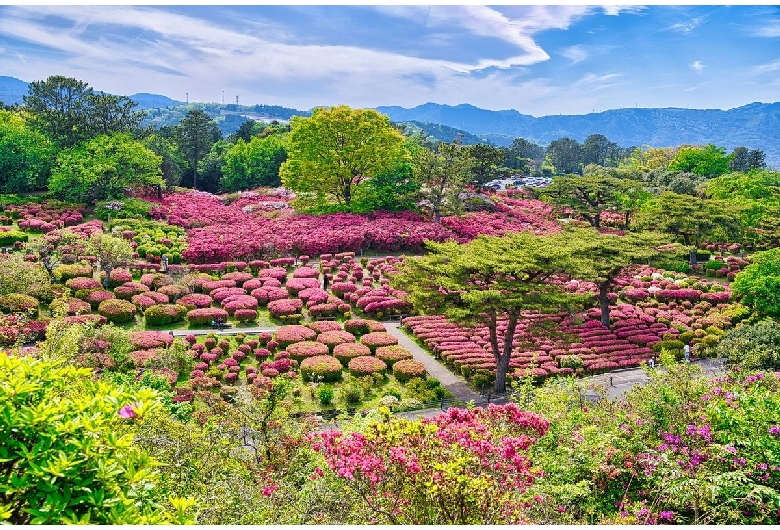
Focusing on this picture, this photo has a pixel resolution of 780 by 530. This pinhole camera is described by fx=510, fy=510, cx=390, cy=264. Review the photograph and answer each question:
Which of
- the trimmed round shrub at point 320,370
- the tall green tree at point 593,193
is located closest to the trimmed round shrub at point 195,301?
the trimmed round shrub at point 320,370

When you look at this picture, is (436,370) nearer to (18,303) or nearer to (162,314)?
(162,314)

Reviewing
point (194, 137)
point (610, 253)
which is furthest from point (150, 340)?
point (194, 137)

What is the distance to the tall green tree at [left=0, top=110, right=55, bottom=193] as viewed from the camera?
41.5 meters

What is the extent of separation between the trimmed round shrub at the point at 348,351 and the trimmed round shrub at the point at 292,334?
1781 millimetres

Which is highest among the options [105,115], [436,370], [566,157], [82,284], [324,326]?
[566,157]

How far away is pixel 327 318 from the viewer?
1062 inches

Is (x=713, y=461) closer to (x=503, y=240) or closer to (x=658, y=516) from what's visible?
(x=658, y=516)

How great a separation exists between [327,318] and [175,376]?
9.46m

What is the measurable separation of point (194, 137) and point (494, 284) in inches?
2092

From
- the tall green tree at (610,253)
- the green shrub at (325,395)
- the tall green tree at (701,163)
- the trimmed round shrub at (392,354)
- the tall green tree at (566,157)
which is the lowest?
the green shrub at (325,395)

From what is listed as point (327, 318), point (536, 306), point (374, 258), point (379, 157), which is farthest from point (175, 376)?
point (379, 157)

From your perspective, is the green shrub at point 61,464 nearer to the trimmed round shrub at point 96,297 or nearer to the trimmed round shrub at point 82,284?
the trimmed round shrub at point 96,297

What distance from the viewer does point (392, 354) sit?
22.3m

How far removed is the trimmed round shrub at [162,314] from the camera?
24406 millimetres
